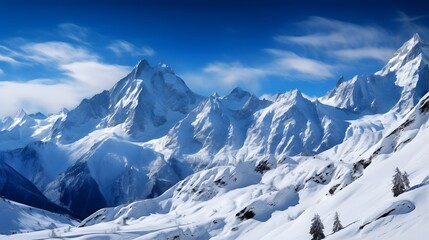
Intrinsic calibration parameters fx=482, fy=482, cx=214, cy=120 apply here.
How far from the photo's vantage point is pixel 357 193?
3588 inches

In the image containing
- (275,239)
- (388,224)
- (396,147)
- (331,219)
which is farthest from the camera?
(396,147)

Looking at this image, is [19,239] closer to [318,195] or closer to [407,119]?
[318,195]

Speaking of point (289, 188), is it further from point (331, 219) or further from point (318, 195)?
point (331, 219)

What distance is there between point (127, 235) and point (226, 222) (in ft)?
106

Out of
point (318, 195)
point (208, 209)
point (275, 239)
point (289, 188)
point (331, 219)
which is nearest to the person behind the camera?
point (331, 219)

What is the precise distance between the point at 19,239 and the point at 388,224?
410 ft

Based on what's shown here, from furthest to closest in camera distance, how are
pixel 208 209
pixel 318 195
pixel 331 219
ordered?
pixel 208 209, pixel 318 195, pixel 331 219

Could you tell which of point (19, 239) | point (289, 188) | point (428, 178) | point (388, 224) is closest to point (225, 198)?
point (289, 188)

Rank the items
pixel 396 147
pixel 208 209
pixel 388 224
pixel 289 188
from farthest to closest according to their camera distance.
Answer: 1. pixel 208 209
2. pixel 289 188
3. pixel 396 147
4. pixel 388 224

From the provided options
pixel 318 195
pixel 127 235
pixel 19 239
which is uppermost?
pixel 19 239

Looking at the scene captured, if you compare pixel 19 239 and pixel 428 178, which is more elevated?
pixel 19 239

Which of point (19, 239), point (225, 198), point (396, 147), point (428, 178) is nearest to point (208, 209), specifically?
point (225, 198)

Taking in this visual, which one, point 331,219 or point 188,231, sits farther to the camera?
point 188,231

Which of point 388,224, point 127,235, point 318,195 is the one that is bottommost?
point 388,224
